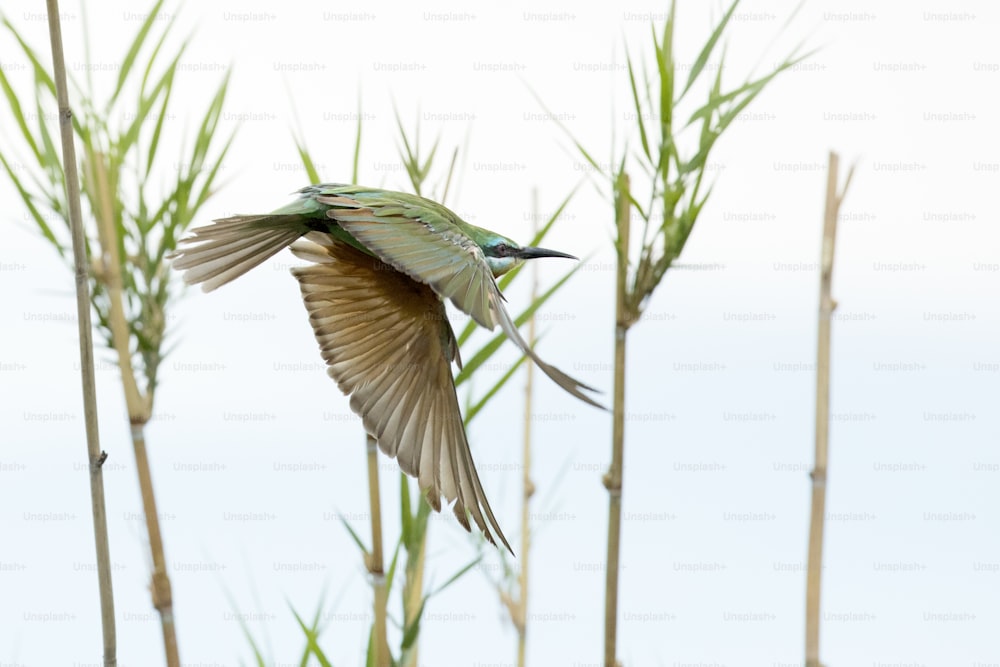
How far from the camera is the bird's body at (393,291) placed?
5.43 ft

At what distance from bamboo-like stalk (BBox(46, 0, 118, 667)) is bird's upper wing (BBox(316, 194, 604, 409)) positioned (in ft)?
1.48

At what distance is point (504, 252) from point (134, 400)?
0.67 m

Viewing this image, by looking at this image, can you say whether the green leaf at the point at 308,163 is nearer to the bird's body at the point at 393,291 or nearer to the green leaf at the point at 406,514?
the bird's body at the point at 393,291

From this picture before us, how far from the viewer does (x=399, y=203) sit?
1.75 m

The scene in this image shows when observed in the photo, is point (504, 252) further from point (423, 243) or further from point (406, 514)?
point (406, 514)

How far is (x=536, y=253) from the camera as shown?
1943mm

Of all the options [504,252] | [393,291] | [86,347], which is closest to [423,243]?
[504,252]

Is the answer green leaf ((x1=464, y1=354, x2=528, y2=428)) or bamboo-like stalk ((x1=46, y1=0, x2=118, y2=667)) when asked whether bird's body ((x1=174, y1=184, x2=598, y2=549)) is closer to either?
green leaf ((x1=464, y1=354, x2=528, y2=428))

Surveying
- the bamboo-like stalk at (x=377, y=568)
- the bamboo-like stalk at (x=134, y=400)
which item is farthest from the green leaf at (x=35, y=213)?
the bamboo-like stalk at (x=377, y=568)

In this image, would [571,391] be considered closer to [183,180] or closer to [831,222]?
[831,222]

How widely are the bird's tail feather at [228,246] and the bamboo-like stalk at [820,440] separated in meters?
0.86

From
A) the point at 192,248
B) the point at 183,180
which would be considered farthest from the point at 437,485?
the point at 183,180

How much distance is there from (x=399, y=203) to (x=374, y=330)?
1.54 ft

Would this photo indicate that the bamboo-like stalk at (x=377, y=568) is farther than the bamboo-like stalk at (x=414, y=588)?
No
